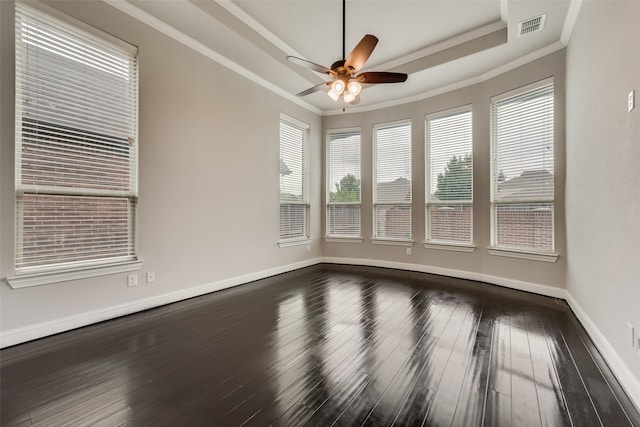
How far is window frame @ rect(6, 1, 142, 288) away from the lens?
2352 millimetres

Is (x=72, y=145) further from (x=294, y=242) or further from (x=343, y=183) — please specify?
(x=343, y=183)

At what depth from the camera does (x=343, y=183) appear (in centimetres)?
601

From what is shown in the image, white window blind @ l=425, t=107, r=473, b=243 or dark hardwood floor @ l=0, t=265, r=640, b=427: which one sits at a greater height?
white window blind @ l=425, t=107, r=473, b=243

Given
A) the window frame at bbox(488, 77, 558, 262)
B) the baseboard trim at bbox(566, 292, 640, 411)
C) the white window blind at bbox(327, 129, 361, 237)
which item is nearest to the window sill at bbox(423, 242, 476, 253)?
the window frame at bbox(488, 77, 558, 262)

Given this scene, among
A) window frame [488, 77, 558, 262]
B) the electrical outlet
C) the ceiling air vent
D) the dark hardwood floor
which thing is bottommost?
the dark hardwood floor

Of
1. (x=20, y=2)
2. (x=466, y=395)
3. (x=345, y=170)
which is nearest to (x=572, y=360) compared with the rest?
(x=466, y=395)

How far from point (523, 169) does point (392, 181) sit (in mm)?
2125

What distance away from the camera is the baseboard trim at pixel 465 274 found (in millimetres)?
3715

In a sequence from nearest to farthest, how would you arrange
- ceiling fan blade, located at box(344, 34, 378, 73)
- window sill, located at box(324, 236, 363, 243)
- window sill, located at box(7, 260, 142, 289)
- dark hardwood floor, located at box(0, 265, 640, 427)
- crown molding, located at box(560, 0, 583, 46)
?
dark hardwood floor, located at box(0, 265, 640, 427), window sill, located at box(7, 260, 142, 289), ceiling fan blade, located at box(344, 34, 378, 73), crown molding, located at box(560, 0, 583, 46), window sill, located at box(324, 236, 363, 243)

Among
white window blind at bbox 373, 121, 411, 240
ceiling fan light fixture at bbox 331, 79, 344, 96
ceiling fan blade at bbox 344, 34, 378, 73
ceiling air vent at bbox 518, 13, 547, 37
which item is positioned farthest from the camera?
white window blind at bbox 373, 121, 411, 240

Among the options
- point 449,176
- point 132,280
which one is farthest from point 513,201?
point 132,280

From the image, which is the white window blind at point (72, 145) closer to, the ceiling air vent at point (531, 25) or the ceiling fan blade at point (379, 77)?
the ceiling fan blade at point (379, 77)

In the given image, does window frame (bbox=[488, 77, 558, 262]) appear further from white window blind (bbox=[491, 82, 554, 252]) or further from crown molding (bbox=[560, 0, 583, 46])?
crown molding (bbox=[560, 0, 583, 46])

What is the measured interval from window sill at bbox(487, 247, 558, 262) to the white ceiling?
8.65 feet
